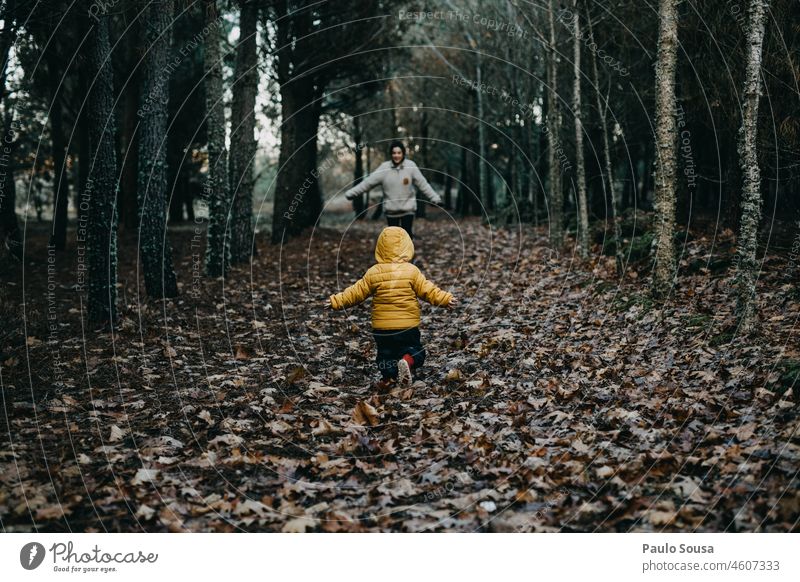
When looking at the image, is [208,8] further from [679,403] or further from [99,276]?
[679,403]

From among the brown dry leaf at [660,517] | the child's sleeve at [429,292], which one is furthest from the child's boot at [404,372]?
the brown dry leaf at [660,517]

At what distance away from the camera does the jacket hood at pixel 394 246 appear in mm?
7609

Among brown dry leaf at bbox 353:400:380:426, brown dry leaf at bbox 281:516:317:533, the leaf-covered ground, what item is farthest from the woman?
brown dry leaf at bbox 281:516:317:533

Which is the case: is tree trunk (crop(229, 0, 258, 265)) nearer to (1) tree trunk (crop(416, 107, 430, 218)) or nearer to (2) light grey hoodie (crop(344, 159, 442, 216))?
(2) light grey hoodie (crop(344, 159, 442, 216))

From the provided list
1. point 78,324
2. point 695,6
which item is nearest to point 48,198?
point 78,324

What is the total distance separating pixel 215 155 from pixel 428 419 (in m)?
10.1

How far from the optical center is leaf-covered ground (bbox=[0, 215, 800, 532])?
462cm

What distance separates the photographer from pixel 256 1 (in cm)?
1527

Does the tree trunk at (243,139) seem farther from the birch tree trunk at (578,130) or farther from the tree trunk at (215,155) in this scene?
the birch tree trunk at (578,130)

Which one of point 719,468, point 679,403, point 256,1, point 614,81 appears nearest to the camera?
point 719,468

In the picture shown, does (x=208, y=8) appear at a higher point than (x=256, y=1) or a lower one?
Result: lower

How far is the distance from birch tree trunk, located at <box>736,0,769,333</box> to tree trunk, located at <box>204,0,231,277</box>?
9655mm

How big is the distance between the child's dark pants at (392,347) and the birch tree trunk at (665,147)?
14.6 ft

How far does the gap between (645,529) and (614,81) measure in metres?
16.7
